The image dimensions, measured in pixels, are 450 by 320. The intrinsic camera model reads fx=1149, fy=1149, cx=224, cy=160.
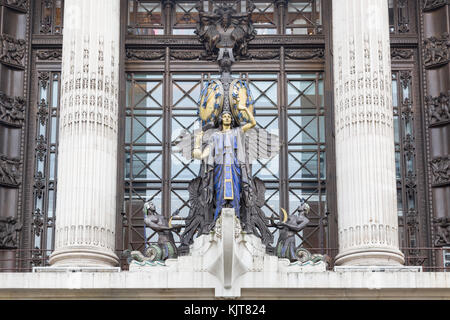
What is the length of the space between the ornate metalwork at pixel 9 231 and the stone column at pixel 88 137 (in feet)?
9.82

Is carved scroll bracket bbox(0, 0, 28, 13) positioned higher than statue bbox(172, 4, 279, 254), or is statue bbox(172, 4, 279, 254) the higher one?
carved scroll bracket bbox(0, 0, 28, 13)

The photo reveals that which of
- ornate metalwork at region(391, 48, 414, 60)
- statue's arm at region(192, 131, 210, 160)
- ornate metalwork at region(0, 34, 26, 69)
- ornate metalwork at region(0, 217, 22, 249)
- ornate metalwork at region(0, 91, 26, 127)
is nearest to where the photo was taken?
statue's arm at region(192, 131, 210, 160)

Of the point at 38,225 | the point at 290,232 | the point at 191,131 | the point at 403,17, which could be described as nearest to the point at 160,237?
the point at 290,232

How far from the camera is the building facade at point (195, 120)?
3016 cm

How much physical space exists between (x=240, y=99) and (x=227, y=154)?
1.81 m

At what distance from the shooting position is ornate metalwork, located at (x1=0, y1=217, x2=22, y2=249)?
32.4 meters

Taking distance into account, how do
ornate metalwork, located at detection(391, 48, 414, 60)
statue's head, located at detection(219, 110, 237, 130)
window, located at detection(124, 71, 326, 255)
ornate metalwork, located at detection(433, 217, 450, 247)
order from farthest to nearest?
1. ornate metalwork, located at detection(391, 48, 414, 60)
2. window, located at detection(124, 71, 326, 255)
3. ornate metalwork, located at detection(433, 217, 450, 247)
4. statue's head, located at detection(219, 110, 237, 130)

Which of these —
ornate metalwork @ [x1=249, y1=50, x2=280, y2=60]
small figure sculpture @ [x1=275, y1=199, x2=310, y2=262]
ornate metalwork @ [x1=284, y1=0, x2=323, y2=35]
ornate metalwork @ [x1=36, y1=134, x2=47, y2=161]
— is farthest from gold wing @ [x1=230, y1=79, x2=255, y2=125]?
ornate metalwork @ [x1=36, y1=134, x2=47, y2=161]

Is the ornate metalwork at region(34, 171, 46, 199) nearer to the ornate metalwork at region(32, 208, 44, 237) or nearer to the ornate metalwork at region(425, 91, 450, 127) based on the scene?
the ornate metalwork at region(32, 208, 44, 237)

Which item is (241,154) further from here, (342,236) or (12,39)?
(12,39)

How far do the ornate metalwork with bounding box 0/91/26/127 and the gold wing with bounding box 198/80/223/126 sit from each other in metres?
6.14

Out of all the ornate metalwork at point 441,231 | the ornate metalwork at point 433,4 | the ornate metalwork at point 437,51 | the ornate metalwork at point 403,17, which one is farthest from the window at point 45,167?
the ornate metalwork at point 433,4

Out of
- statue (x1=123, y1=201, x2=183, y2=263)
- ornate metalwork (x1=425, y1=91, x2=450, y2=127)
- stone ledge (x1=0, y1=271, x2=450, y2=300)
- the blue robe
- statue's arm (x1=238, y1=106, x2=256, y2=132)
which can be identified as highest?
ornate metalwork (x1=425, y1=91, x2=450, y2=127)

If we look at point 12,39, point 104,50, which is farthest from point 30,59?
point 104,50
